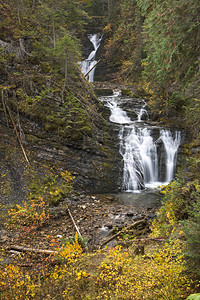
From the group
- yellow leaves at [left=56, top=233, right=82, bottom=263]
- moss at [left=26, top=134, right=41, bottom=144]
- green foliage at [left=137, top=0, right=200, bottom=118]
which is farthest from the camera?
moss at [left=26, top=134, right=41, bottom=144]

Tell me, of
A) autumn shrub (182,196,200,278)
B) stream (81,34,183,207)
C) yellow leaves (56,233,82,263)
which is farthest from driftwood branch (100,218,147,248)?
autumn shrub (182,196,200,278)

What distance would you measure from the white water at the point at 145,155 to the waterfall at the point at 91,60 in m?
14.5

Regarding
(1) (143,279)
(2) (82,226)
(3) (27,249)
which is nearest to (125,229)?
(2) (82,226)

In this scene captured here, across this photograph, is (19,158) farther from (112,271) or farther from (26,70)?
(112,271)

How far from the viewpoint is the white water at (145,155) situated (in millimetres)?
11663

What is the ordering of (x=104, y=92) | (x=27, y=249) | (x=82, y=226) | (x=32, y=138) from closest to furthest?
(x=27, y=249) < (x=82, y=226) < (x=32, y=138) < (x=104, y=92)

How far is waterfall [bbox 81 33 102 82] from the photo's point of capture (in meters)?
25.9

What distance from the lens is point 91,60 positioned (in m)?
27.4

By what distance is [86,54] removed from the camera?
2838 centimetres

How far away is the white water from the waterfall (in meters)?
14.5

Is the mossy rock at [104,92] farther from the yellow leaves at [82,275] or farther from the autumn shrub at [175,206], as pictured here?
the yellow leaves at [82,275]

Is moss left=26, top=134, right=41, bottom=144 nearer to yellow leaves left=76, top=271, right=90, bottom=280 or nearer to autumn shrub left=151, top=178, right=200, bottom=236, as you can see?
autumn shrub left=151, top=178, right=200, bottom=236

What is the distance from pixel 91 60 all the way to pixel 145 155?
63.4ft

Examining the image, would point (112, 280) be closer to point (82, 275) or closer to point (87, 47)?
point (82, 275)
